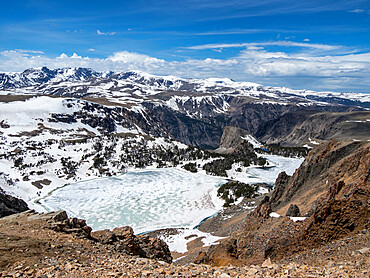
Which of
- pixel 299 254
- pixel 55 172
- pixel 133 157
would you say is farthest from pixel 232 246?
pixel 133 157

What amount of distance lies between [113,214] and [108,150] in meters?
78.1

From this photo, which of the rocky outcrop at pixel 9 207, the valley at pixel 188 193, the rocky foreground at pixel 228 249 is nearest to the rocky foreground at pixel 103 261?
the rocky foreground at pixel 228 249

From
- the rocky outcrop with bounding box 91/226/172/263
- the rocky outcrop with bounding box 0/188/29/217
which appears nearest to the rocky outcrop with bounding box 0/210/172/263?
the rocky outcrop with bounding box 91/226/172/263

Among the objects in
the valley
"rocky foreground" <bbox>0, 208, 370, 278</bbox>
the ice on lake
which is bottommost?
the ice on lake

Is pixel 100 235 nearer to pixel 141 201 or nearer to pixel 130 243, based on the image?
pixel 130 243

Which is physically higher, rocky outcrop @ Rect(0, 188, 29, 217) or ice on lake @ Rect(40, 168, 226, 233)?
rocky outcrop @ Rect(0, 188, 29, 217)

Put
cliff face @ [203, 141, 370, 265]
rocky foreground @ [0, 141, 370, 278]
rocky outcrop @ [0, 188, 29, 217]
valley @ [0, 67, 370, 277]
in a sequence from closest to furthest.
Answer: rocky foreground @ [0, 141, 370, 278] → cliff face @ [203, 141, 370, 265] → valley @ [0, 67, 370, 277] → rocky outcrop @ [0, 188, 29, 217]

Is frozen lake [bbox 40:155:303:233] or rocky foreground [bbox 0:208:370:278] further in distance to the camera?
frozen lake [bbox 40:155:303:233]

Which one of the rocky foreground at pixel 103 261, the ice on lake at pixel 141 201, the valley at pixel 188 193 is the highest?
the rocky foreground at pixel 103 261

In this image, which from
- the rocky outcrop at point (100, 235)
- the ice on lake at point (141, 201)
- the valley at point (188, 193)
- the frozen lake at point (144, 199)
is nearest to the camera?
the rocky outcrop at point (100, 235)

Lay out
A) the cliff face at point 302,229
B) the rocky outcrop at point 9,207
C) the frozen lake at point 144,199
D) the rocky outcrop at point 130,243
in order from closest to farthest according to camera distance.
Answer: the cliff face at point 302,229 → the rocky outcrop at point 130,243 → the rocky outcrop at point 9,207 → the frozen lake at point 144,199

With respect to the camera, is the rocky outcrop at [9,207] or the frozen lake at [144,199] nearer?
the rocky outcrop at [9,207]

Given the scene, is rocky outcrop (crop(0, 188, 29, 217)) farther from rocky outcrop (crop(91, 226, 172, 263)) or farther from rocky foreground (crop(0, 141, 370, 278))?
rocky outcrop (crop(91, 226, 172, 263))

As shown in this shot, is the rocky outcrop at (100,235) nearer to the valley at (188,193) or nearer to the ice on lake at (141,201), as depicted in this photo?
the valley at (188,193)
